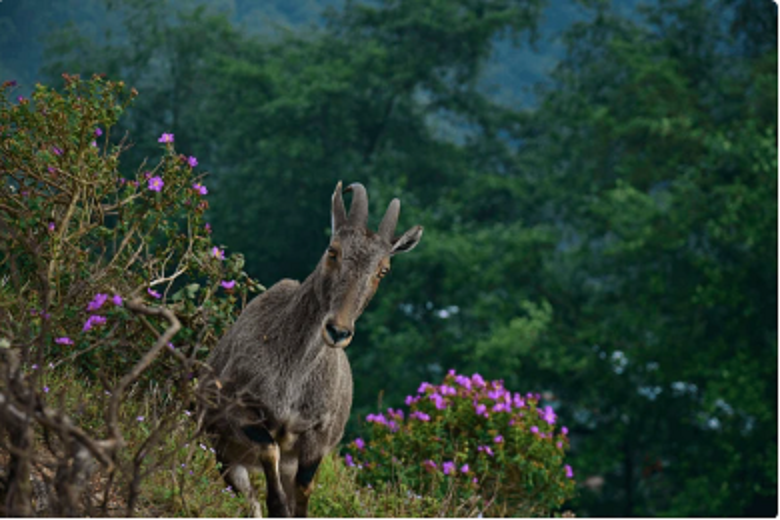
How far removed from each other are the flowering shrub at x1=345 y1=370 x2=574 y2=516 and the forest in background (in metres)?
7.42

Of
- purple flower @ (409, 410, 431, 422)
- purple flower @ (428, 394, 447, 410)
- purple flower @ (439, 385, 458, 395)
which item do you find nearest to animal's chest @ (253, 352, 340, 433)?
purple flower @ (409, 410, 431, 422)

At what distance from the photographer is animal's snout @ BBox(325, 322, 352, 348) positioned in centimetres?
430

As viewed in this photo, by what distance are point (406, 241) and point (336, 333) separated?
776mm

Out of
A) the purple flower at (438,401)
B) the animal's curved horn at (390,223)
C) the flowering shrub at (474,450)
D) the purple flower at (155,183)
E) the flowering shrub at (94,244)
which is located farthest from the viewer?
the purple flower at (438,401)

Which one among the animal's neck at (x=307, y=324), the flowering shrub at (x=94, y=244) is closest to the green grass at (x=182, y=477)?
the flowering shrub at (x=94, y=244)

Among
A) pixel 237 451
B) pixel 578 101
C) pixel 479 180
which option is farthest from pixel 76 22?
pixel 237 451

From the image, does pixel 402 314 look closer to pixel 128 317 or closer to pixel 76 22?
pixel 76 22

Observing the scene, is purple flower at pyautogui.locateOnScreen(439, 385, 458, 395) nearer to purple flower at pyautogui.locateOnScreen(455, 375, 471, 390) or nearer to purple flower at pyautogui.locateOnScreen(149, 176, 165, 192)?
purple flower at pyautogui.locateOnScreen(455, 375, 471, 390)

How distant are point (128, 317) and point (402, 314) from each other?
61.8 ft

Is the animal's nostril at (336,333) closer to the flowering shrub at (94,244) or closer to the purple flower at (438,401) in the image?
the flowering shrub at (94,244)

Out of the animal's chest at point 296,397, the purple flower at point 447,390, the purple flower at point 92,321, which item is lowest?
the animal's chest at point 296,397

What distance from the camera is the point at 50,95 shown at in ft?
22.9

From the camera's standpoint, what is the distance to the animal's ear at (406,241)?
4.81 metres

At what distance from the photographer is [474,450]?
825 cm
